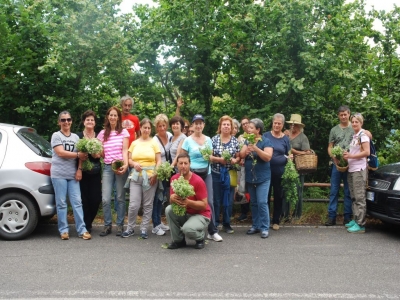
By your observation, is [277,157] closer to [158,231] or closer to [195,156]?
[195,156]

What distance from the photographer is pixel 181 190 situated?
6293 mm

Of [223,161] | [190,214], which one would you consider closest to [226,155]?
[223,161]

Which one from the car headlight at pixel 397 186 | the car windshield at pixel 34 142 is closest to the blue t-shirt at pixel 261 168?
the car headlight at pixel 397 186

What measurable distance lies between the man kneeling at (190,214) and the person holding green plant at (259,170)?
1095mm

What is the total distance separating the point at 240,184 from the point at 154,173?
5.62 ft

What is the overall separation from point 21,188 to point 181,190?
243 cm

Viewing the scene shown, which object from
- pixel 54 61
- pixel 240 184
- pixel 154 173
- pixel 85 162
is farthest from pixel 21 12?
pixel 240 184

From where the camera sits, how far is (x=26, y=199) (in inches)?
271

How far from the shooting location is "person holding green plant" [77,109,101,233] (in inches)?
285

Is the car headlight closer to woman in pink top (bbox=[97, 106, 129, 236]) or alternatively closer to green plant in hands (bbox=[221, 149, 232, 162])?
green plant in hands (bbox=[221, 149, 232, 162])

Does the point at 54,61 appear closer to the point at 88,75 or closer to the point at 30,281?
the point at 88,75

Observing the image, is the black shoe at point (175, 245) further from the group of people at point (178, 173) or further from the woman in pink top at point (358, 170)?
the woman in pink top at point (358, 170)

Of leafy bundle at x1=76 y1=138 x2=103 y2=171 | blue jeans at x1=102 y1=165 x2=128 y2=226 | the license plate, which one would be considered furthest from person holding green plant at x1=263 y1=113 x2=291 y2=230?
leafy bundle at x1=76 y1=138 x2=103 y2=171

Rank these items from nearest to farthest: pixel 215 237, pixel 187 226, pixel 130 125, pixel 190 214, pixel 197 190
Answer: pixel 187 226
pixel 197 190
pixel 190 214
pixel 215 237
pixel 130 125
